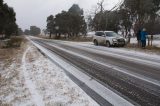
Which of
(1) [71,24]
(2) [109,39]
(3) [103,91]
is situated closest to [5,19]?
(1) [71,24]

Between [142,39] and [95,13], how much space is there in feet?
144

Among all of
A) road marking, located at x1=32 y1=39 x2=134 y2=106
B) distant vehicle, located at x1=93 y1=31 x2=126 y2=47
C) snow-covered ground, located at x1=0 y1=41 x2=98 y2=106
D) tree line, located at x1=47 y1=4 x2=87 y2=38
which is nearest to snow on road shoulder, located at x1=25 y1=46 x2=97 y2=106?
snow-covered ground, located at x1=0 y1=41 x2=98 y2=106

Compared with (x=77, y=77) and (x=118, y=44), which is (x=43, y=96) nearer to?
(x=77, y=77)

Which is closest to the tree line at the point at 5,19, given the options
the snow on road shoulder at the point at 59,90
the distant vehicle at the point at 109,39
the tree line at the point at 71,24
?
the tree line at the point at 71,24

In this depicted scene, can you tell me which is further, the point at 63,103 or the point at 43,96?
the point at 43,96

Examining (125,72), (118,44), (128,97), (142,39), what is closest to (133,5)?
(118,44)

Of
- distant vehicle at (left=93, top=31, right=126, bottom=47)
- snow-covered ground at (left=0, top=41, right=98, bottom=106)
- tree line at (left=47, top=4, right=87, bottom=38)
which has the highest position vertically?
tree line at (left=47, top=4, right=87, bottom=38)

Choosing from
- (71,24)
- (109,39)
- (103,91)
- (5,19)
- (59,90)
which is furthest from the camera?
(71,24)

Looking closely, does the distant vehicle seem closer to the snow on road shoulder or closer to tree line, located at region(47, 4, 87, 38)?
the snow on road shoulder

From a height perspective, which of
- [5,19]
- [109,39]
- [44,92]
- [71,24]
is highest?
[5,19]

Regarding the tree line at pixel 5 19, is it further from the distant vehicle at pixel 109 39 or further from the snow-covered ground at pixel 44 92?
the snow-covered ground at pixel 44 92

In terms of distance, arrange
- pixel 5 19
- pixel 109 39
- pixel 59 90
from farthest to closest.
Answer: pixel 5 19 → pixel 109 39 → pixel 59 90

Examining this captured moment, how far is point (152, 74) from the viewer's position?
11.5 metres

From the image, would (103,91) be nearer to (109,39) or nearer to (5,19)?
(109,39)
